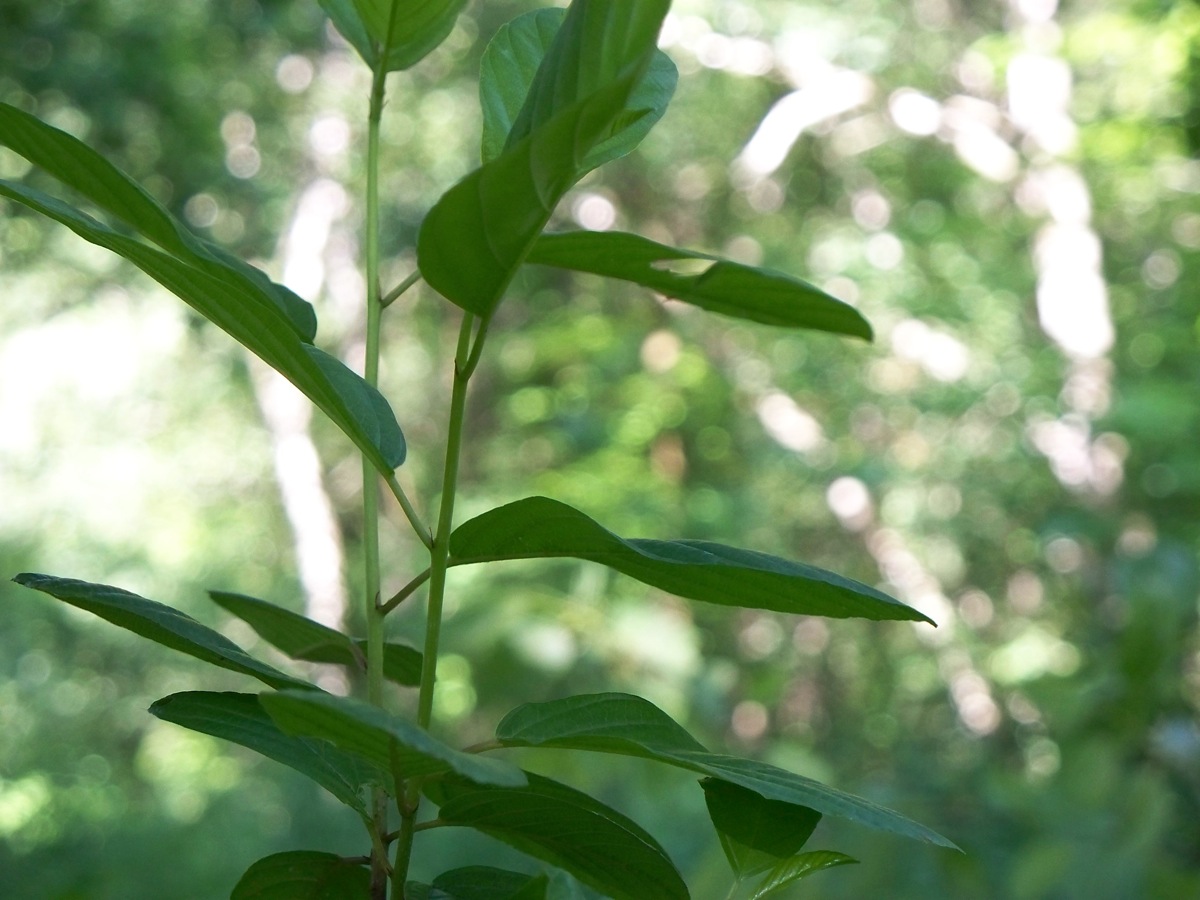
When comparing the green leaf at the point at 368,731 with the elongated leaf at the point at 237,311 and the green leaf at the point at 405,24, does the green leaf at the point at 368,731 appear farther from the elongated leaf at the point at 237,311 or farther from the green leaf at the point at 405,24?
the green leaf at the point at 405,24

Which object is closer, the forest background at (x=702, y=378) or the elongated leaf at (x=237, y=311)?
the elongated leaf at (x=237, y=311)

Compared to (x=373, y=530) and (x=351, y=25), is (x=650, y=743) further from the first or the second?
(x=351, y=25)

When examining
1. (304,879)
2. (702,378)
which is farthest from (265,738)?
(702,378)

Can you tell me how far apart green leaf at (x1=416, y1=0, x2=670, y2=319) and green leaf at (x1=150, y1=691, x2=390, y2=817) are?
0.37ft

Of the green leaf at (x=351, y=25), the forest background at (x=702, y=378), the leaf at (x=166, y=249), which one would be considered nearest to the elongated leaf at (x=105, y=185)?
the leaf at (x=166, y=249)

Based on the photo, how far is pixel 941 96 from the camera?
4781mm

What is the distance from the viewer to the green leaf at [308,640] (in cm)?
35

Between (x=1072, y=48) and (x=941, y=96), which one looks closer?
(x=1072, y=48)

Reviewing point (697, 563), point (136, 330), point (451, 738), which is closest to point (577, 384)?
point (451, 738)

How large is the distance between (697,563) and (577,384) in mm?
4360

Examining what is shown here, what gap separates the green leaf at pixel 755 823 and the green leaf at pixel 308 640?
4.2 inches

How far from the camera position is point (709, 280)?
267mm

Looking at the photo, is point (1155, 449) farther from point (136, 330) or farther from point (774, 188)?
point (136, 330)

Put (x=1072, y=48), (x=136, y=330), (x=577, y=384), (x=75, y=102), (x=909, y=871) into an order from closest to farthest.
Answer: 1. (x=909, y=871)
2. (x=75, y=102)
3. (x=1072, y=48)
4. (x=577, y=384)
5. (x=136, y=330)
